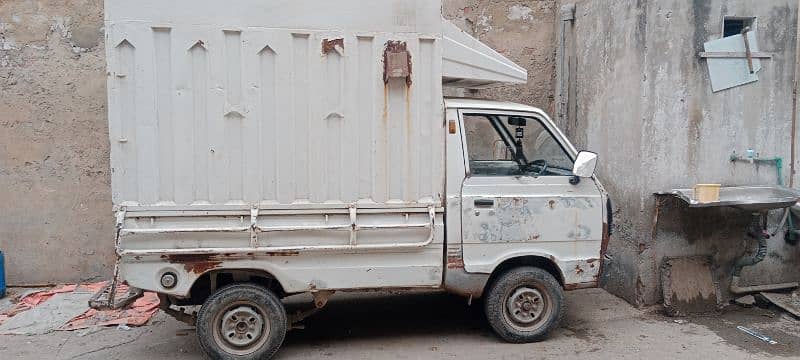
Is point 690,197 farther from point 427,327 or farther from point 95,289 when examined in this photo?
point 95,289

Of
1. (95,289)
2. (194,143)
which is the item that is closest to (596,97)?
(194,143)

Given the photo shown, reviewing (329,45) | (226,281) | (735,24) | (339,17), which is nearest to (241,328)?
(226,281)

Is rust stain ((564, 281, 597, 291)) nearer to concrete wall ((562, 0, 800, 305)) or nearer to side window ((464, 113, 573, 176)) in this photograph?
side window ((464, 113, 573, 176))

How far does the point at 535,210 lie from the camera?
5008 mm

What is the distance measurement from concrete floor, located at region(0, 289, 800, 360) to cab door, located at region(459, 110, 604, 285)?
0.70 meters

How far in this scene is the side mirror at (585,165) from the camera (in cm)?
484

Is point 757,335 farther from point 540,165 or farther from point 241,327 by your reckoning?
point 241,327

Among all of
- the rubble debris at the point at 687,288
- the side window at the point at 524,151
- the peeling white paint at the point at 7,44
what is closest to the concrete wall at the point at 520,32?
the side window at the point at 524,151

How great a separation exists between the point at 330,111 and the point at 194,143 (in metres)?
1.08

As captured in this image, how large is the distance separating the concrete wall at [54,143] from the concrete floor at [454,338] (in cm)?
192

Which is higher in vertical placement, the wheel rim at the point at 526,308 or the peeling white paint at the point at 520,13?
the peeling white paint at the point at 520,13

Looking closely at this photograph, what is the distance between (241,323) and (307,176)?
130cm

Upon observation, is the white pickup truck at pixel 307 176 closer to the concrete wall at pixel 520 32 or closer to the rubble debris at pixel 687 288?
the rubble debris at pixel 687 288

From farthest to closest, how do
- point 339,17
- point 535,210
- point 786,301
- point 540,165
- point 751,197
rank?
point 786,301 < point 751,197 < point 540,165 < point 535,210 < point 339,17
